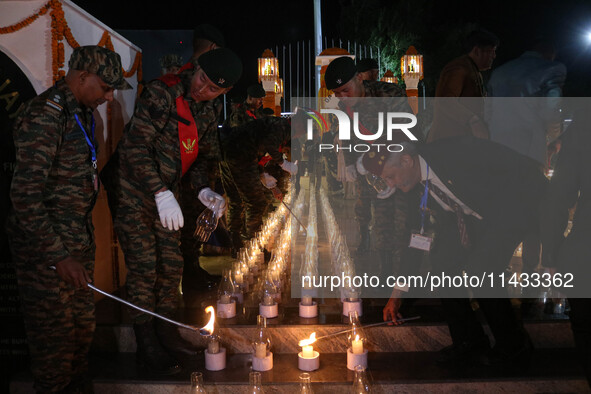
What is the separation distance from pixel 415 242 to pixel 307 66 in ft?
84.4

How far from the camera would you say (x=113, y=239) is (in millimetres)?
4184

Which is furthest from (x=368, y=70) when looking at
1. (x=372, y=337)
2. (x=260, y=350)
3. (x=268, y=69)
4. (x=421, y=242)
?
(x=268, y=69)

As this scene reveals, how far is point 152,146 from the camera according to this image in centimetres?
292

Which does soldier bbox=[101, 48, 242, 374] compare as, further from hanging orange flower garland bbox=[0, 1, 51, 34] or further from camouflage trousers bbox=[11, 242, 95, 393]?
hanging orange flower garland bbox=[0, 1, 51, 34]

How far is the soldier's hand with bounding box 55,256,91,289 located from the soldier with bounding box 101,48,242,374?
49 cm

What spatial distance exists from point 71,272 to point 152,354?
804mm

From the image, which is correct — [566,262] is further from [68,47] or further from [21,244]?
[68,47]

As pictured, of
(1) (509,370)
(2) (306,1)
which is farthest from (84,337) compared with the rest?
(2) (306,1)

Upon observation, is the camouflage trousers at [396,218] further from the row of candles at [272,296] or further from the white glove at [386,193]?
the row of candles at [272,296]

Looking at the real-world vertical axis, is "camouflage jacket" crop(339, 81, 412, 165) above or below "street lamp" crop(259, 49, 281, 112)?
below

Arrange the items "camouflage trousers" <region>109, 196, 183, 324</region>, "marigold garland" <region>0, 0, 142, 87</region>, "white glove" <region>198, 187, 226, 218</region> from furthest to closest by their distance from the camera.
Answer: "marigold garland" <region>0, 0, 142, 87</region> < "white glove" <region>198, 187, 226, 218</region> < "camouflage trousers" <region>109, 196, 183, 324</region>

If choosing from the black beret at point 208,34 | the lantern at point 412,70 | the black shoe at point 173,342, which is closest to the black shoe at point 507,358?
the black shoe at point 173,342

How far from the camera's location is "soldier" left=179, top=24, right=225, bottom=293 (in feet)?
12.0

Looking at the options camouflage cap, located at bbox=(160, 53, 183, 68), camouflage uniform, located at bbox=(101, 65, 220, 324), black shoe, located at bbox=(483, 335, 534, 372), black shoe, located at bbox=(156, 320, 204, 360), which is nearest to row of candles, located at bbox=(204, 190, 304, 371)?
black shoe, located at bbox=(156, 320, 204, 360)
